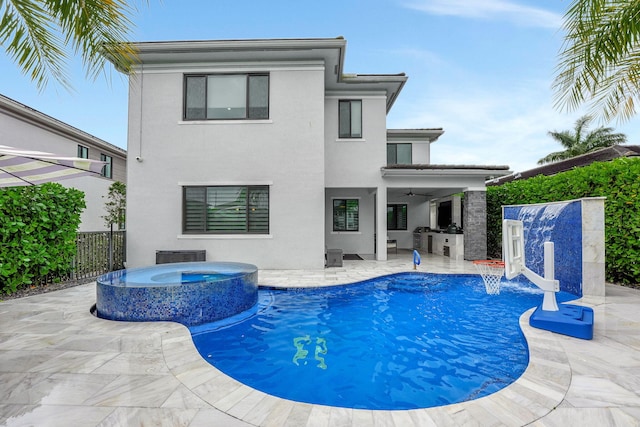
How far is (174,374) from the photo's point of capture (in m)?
3.58

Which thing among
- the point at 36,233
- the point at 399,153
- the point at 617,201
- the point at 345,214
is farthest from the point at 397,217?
the point at 36,233

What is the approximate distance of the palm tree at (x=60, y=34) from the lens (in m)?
3.92

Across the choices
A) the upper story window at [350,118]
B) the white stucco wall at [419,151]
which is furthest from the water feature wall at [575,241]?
the white stucco wall at [419,151]

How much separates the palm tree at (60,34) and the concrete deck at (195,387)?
4.36 metres

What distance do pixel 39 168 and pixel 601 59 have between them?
9357 mm

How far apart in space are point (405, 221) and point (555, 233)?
416 inches

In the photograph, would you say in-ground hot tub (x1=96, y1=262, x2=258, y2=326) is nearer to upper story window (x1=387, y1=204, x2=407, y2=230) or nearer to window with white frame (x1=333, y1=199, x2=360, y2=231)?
window with white frame (x1=333, y1=199, x2=360, y2=231)

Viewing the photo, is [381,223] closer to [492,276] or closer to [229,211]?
[492,276]

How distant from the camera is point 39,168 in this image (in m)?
4.51

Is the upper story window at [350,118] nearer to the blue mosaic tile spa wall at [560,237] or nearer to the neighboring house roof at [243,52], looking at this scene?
the neighboring house roof at [243,52]

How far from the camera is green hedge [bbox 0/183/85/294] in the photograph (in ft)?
23.0

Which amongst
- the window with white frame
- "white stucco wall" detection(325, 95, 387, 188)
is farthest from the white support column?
the window with white frame

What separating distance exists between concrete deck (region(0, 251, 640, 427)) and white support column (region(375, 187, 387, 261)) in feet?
27.4

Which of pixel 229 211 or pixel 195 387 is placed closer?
pixel 195 387
